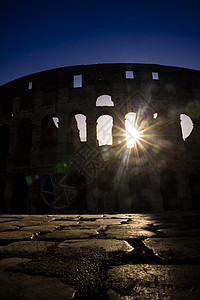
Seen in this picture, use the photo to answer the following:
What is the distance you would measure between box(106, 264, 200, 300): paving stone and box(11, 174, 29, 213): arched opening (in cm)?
1223

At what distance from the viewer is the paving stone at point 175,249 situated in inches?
43.1

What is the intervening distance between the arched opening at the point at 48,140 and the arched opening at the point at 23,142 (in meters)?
1.24

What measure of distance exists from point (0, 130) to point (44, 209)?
7.71 metres

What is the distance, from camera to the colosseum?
34.6ft

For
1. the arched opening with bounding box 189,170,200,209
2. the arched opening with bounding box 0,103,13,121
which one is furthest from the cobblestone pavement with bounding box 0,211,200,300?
the arched opening with bounding box 0,103,13,121

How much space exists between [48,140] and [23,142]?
224cm

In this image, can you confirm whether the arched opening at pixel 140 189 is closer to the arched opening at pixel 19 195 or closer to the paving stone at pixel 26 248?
the arched opening at pixel 19 195

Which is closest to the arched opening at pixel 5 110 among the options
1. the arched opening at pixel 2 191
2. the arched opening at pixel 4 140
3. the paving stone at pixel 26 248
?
the arched opening at pixel 4 140

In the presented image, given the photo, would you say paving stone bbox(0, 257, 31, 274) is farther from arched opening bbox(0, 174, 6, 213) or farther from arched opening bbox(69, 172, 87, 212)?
arched opening bbox(0, 174, 6, 213)

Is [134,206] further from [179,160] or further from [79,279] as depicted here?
[79,279]

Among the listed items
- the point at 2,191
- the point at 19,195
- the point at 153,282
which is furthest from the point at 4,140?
the point at 153,282

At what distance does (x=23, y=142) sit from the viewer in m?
13.8

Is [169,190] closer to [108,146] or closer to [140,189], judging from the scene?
[140,189]

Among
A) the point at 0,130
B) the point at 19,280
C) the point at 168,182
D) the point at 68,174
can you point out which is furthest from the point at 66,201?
the point at 19,280
